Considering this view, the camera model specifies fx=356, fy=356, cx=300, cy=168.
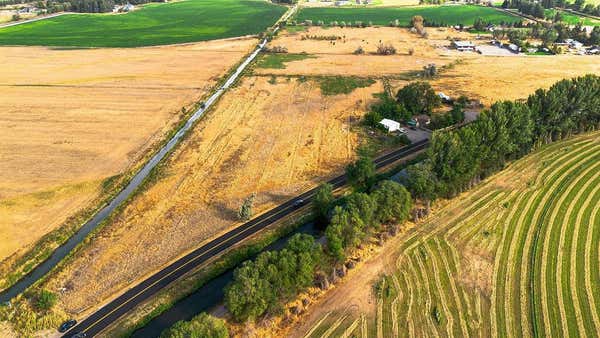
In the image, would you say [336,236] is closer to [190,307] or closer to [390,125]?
[190,307]

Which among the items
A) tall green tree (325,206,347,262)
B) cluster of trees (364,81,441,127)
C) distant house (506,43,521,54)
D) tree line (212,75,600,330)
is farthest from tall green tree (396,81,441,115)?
distant house (506,43,521,54)

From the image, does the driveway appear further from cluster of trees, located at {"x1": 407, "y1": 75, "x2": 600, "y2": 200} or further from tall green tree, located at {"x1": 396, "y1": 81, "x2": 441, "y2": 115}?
cluster of trees, located at {"x1": 407, "y1": 75, "x2": 600, "y2": 200}

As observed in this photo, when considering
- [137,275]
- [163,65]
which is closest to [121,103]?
[163,65]

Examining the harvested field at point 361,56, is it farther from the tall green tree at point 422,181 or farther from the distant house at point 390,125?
the tall green tree at point 422,181

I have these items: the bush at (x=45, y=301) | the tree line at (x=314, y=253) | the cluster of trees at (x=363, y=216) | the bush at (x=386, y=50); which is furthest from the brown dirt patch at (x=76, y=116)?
the bush at (x=386, y=50)

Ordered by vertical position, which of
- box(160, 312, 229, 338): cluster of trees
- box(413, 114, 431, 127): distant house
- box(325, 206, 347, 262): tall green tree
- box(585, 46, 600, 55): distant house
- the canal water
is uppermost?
box(585, 46, 600, 55): distant house

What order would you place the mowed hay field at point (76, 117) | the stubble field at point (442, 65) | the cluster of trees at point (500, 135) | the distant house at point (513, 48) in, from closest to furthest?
the cluster of trees at point (500, 135) < the mowed hay field at point (76, 117) < the stubble field at point (442, 65) < the distant house at point (513, 48)

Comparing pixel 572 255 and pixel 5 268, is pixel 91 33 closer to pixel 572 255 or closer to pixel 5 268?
pixel 5 268
